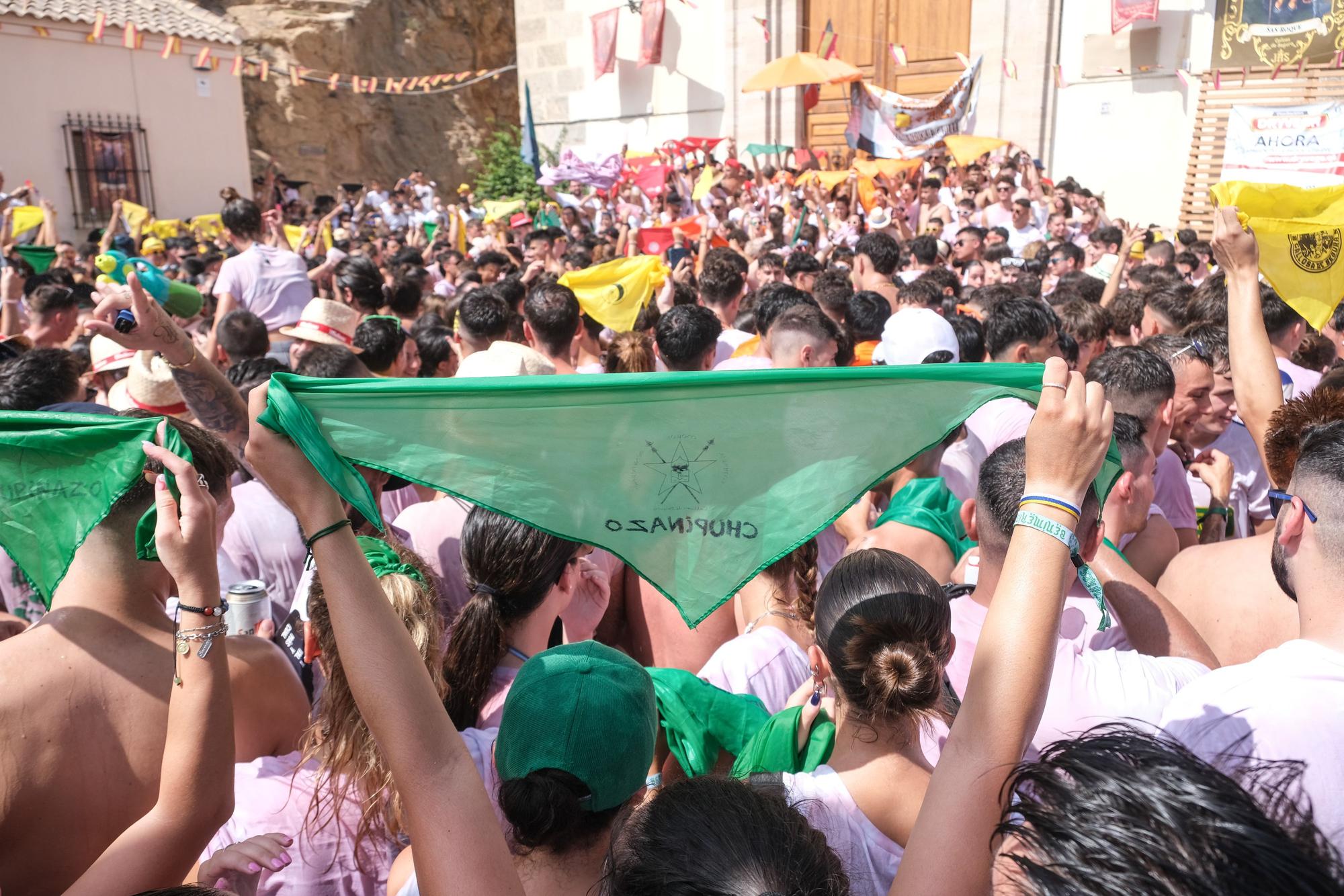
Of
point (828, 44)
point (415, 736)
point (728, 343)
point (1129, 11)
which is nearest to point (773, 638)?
point (415, 736)

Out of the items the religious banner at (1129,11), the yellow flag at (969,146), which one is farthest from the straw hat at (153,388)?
the religious banner at (1129,11)

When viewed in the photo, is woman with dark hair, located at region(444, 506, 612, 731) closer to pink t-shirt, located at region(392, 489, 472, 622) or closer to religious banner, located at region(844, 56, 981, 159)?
pink t-shirt, located at region(392, 489, 472, 622)

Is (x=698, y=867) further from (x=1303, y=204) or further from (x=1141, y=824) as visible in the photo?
(x=1303, y=204)

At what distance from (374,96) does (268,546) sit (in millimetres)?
28182

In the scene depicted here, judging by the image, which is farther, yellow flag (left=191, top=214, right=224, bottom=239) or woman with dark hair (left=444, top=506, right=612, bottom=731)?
yellow flag (left=191, top=214, right=224, bottom=239)

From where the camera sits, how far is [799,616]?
9.77ft

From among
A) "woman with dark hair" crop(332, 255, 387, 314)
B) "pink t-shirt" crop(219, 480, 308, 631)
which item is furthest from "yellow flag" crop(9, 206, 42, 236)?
"pink t-shirt" crop(219, 480, 308, 631)

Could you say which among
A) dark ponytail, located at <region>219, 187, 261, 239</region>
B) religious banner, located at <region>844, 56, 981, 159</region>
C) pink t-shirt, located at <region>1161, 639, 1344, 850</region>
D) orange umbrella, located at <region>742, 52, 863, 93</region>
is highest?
orange umbrella, located at <region>742, 52, 863, 93</region>

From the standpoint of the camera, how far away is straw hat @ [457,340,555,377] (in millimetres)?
4551

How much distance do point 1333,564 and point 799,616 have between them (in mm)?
1398

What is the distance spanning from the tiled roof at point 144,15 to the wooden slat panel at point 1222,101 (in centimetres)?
1978

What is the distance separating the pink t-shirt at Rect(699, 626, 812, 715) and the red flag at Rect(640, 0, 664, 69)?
21.4m

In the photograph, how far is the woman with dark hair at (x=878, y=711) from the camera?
78.8 inches

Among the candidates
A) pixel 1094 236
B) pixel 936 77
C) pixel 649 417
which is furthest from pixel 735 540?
pixel 936 77
